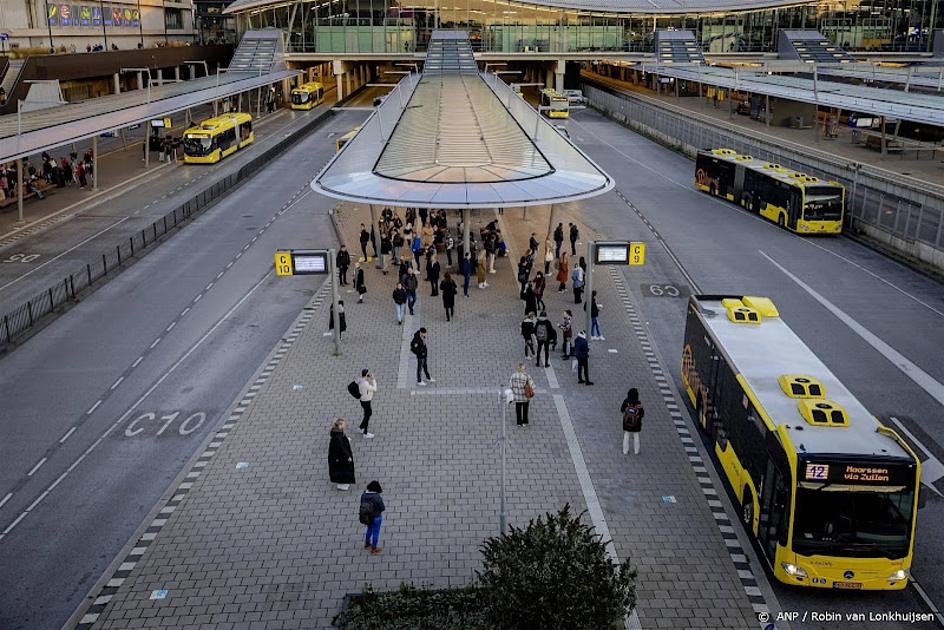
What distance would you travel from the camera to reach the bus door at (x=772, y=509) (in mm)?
13820

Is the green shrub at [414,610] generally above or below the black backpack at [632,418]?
below

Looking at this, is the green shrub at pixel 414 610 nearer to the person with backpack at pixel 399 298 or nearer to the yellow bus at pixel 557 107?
the person with backpack at pixel 399 298

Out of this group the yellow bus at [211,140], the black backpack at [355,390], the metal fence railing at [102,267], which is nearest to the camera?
the black backpack at [355,390]

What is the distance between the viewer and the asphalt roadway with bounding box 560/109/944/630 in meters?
15.7

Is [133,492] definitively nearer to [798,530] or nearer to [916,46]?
[798,530]

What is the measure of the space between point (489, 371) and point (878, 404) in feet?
31.1

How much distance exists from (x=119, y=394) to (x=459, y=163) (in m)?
15.7

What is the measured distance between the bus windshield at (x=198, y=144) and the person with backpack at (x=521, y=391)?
44749 mm

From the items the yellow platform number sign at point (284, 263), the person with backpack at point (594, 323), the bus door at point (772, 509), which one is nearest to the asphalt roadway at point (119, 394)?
the yellow platform number sign at point (284, 263)

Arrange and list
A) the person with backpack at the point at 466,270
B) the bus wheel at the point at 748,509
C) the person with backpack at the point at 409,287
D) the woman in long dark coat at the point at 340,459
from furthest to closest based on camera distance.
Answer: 1. the person with backpack at the point at 466,270
2. the person with backpack at the point at 409,287
3. the woman in long dark coat at the point at 340,459
4. the bus wheel at the point at 748,509

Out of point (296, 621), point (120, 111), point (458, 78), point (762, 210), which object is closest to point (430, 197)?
point (296, 621)

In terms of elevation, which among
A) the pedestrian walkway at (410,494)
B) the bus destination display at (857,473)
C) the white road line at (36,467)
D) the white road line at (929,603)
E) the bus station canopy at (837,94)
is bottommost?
the white road line at (36,467)

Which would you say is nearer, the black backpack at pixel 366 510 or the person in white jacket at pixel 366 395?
the black backpack at pixel 366 510

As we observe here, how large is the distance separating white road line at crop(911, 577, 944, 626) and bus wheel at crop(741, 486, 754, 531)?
2600 mm
